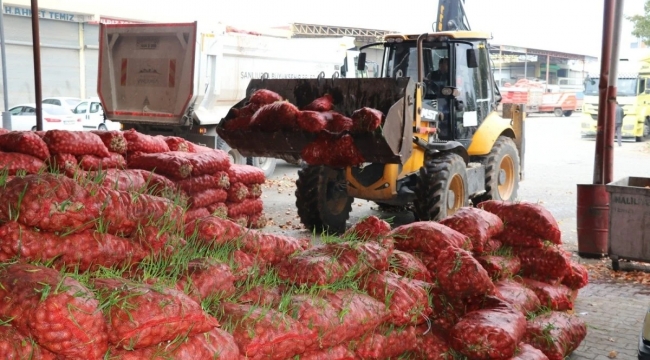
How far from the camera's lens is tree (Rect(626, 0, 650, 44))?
29641 millimetres

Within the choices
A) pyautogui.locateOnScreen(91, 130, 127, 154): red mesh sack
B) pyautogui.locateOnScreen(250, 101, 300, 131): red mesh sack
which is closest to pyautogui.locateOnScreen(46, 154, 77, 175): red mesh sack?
pyautogui.locateOnScreen(91, 130, 127, 154): red mesh sack

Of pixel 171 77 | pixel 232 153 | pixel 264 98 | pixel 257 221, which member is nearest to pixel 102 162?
pixel 264 98

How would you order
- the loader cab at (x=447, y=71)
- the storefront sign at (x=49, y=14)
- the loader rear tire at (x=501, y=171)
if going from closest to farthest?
the loader cab at (x=447, y=71) < the loader rear tire at (x=501, y=171) < the storefront sign at (x=49, y=14)

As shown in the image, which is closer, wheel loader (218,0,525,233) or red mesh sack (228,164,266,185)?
wheel loader (218,0,525,233)

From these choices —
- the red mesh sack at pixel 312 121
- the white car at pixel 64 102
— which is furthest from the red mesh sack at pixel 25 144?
the white car at pixel 64 102

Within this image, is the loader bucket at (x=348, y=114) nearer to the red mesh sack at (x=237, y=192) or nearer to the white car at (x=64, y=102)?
the red mesh sack at (x=237, y=192)

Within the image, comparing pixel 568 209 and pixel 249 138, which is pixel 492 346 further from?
pixel 568 209

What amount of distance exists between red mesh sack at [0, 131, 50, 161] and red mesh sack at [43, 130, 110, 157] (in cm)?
14

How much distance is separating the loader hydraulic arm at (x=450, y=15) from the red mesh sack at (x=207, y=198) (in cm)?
563

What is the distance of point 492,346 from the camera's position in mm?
3947

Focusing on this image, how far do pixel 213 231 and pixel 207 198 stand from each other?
4506 mm

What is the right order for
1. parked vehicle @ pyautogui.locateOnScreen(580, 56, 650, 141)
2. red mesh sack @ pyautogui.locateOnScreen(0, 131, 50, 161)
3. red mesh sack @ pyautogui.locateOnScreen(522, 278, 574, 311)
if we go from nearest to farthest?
red mesh sack @ pyautogui.locateOnScreen(522, 278, 574, 311) → red mesh sack @ pyautogui.locateOnScreen(0, 131, 50, 161) → parked vehicle @ pyautogui.locateOnScreen(580, 56, 650, 141)

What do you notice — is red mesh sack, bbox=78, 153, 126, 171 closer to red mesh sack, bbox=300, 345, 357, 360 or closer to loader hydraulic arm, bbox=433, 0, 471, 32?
red mesh sack, bbox=300, 345, 357, 360

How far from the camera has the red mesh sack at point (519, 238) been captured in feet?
18.3
